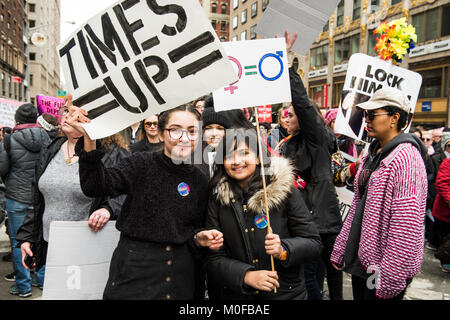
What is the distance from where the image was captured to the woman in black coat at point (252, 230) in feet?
7.02

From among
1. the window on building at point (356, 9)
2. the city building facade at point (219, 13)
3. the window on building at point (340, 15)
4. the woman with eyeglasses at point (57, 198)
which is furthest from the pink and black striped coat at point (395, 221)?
the city building facade at point (219, 13)

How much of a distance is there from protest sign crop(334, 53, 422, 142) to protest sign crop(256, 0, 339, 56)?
3.67ft

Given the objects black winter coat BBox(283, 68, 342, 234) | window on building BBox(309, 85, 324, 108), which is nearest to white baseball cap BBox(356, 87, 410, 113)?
black winter coat BBox(283, 68, 342, 234)

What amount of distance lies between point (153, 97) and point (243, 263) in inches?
42.6

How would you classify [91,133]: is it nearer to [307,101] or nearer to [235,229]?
[235,229]

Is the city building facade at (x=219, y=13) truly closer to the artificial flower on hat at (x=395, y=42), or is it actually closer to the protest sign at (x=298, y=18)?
the artificial flower on hat at (x=395, y=42)

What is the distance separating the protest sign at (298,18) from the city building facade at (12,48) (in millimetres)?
43263

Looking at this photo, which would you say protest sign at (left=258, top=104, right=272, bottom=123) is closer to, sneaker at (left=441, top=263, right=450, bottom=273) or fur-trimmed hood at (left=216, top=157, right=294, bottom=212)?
sneaker at (left=441, top=263, right=450, bottom=273)

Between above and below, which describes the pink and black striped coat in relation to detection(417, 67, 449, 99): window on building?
below

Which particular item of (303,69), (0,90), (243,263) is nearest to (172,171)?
(243,263)

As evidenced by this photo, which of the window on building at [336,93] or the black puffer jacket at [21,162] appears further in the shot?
the window on building at [336,93]

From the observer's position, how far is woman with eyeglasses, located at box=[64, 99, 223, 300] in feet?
6.84

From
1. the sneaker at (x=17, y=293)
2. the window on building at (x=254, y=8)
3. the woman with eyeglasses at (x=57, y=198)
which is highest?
the window on building at (x=254, y=8)

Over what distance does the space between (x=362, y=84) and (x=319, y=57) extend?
1183 inches
